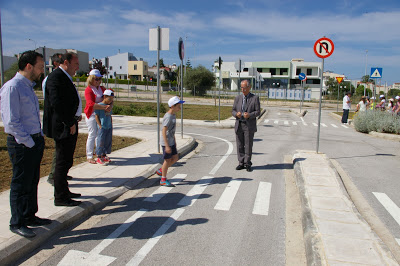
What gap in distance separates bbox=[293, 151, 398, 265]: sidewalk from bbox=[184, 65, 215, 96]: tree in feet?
165

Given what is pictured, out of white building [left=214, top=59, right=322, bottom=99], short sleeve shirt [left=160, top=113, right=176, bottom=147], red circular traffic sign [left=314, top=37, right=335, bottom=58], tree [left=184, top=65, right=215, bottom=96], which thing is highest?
white building [left=214, top=59, right=322, bottom=99]

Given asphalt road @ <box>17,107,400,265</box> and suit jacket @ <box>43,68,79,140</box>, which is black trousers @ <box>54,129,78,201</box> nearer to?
Result: suit jacket @ <box>43,68,79,140</box>

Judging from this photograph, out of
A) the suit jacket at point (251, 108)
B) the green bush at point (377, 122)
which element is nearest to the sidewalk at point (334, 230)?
the suit jacket at point (251, 108)

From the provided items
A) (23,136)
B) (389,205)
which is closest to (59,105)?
(23,136)

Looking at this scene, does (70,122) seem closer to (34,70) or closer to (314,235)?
(34,70)

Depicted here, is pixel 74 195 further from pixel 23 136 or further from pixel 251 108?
pixel 251 108

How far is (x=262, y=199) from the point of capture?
5320 millimetres

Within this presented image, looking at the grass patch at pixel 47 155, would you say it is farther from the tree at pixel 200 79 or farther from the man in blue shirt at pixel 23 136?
the tree at pixel 200 79

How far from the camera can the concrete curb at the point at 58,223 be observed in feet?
10.6

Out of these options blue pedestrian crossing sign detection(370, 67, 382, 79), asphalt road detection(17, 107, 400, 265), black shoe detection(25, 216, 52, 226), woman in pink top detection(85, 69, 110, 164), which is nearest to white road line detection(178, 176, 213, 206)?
asphalt road detection(17, 107, 400, 265)

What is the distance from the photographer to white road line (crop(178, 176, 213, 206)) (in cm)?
506

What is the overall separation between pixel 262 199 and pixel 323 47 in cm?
502

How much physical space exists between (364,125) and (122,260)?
47.3ft

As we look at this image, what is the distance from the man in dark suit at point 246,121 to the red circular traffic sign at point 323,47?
2.56 m
